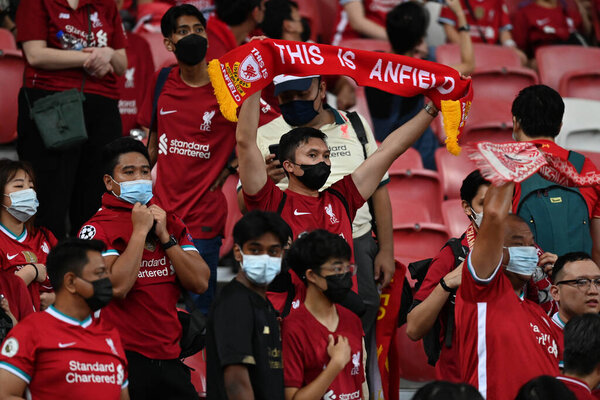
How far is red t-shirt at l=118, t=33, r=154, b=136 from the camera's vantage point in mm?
7781

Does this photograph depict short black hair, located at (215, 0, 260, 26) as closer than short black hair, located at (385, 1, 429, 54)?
Yes

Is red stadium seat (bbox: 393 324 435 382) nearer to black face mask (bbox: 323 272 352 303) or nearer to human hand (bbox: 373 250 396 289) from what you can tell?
human hand (bbox: 373 250 396 289)

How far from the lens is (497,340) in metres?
4.28

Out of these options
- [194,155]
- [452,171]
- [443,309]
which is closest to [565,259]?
[443,309]

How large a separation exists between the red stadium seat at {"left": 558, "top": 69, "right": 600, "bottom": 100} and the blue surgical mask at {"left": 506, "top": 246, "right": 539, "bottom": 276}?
15.8ft

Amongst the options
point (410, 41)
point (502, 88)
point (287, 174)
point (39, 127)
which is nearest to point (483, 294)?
point (287, 174)

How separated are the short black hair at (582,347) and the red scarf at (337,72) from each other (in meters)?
1.12

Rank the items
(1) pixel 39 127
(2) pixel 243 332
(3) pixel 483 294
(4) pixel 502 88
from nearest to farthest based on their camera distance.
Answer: (2) pixel 243 332 → (3) pixel 483 294 → (1) pixel 39 127 → (4) pixel 502 88

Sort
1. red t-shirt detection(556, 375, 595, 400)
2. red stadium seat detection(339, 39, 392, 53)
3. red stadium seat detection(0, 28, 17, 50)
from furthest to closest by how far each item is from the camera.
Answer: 1. red stadium seat detection(339, 39, 392, 53)
2. red stadium seat detection(0, 28, 17, 50)
3. red t-shirt detection(556, 375, 595, 400)

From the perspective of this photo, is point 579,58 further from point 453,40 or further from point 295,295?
point 295,295

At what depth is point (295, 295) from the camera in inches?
189

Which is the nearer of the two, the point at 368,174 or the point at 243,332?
the point at 243,332

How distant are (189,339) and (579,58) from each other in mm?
5730

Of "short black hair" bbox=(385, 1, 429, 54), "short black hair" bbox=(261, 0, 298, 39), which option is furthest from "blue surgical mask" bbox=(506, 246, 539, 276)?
"short black hair" bbox=(385, 1, 429, 54)
